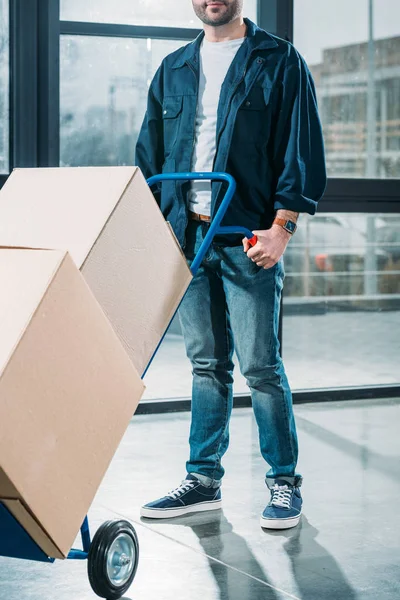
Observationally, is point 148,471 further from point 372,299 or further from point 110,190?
point 372,299

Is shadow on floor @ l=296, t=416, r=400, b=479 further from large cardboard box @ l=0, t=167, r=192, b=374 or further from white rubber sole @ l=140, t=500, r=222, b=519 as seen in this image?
large cardboard box @ l=0, t=167, r=192, b=374

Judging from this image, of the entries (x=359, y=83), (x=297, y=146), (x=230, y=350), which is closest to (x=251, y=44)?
(x=297, y=146)

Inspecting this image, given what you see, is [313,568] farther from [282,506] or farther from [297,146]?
[297,146]

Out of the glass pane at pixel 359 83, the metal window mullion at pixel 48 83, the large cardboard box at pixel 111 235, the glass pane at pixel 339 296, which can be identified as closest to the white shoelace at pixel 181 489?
the large cardboard box at pixel 111 235

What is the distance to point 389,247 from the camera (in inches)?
202

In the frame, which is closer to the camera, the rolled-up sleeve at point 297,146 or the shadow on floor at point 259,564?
the shadow on floor at point 259,564

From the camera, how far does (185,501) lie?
111 inches

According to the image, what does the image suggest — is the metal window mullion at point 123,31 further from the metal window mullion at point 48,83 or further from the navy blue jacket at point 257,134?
the navy blue jacket at point 257,134

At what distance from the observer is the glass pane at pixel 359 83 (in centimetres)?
458

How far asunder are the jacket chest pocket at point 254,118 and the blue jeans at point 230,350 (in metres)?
0.25

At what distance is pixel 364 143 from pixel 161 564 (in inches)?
112

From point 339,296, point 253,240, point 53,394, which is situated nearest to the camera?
point 53,394

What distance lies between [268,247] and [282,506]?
692 millimetres

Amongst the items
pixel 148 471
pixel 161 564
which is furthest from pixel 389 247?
pixel 161 564
